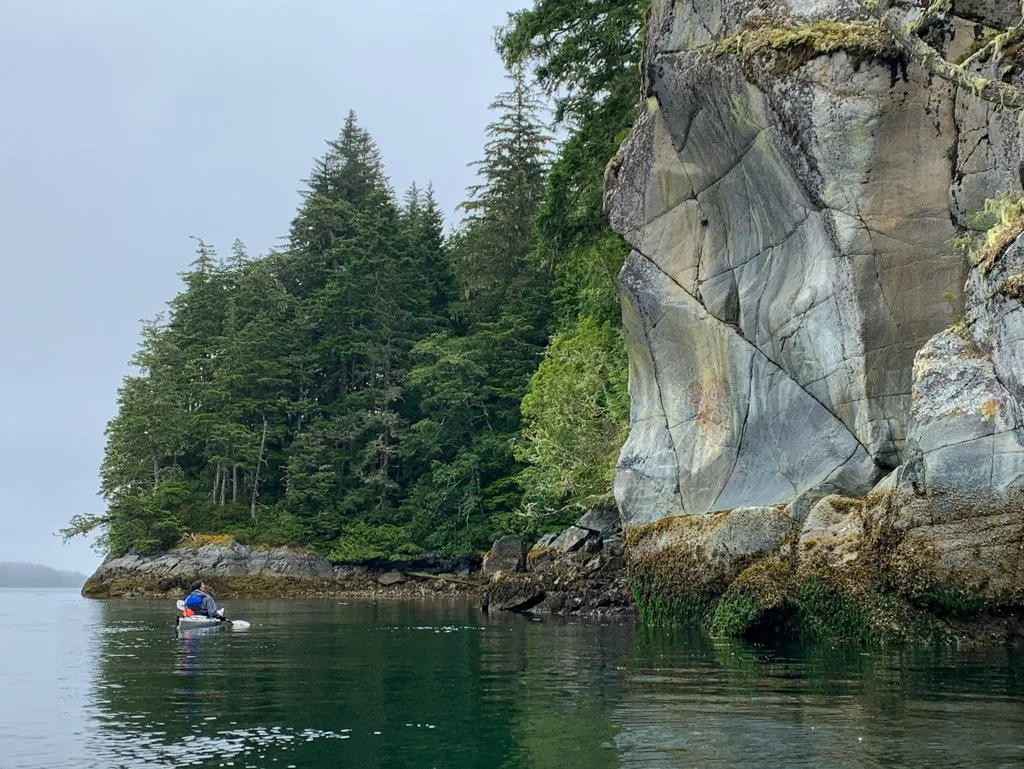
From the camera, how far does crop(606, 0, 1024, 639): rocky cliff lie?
17.0m

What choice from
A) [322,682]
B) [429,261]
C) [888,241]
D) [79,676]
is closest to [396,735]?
[322,682]

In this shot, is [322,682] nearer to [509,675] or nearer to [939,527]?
[509,675]

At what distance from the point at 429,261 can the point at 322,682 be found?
52.5 meters

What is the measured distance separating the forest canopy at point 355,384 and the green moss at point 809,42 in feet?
72.1

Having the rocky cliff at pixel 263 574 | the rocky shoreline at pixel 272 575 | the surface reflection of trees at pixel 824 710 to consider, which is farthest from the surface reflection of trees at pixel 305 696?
the rocky cliff at pixel 263 574

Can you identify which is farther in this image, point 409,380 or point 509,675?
point 409,380

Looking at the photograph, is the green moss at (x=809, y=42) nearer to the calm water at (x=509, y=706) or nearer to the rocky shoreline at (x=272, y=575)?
the calm water at (x=509, y=706)

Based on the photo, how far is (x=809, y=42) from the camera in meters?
21.6

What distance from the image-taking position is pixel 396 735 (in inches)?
414

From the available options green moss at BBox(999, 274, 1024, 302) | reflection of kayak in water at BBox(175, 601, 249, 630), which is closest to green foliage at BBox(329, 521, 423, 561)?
reflection of kayak in water at BBox(175, 601, 249, 630)

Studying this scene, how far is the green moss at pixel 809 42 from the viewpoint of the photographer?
21.1 metres

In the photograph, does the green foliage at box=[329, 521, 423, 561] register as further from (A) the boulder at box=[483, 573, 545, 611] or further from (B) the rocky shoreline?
(A) the boulder at box=[483, 573, 545, 611]

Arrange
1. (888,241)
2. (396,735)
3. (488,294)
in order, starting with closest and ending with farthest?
(396,735) < (888,241) < (488,294)

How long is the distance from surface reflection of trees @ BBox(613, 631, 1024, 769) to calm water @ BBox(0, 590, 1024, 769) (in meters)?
0.03
